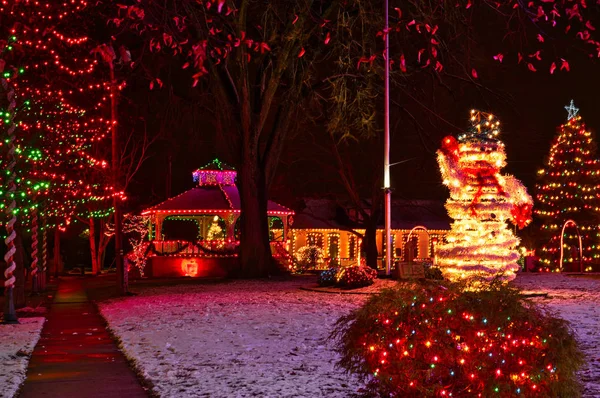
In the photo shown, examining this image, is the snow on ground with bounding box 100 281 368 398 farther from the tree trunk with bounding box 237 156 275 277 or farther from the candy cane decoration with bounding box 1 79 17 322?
the tree trunk with bounding box 237 156 275 277

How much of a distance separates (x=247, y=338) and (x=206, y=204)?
29.9 metres

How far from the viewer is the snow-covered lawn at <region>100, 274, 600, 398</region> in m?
10.0

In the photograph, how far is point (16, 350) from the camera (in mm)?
13609

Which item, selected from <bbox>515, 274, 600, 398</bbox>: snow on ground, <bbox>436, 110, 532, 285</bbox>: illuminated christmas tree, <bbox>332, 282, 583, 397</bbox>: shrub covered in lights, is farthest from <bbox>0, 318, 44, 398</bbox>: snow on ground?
<bbox>436, 110, 532, 285</bbox>: illuminated christmas tree

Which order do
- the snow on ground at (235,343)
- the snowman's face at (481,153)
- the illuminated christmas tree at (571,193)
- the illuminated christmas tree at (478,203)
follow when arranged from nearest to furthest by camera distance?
1. the snow on ground at (235,343)
2. the illuminated christmas tree at (478,203)
3. the snowman's face at (481,153)
4. the illuminated christmas tree at (571,193)

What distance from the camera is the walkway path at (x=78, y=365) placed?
33.3 ft

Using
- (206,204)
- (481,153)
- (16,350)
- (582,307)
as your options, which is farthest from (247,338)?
(206,204)

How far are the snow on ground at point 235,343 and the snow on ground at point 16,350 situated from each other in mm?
1546

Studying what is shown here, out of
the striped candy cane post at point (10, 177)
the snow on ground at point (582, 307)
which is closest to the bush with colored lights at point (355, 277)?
the snow on ground at point (582, 307)

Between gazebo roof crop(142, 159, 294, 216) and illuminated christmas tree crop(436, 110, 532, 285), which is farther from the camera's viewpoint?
gazebo roof crop(142, 159, 294, 216)

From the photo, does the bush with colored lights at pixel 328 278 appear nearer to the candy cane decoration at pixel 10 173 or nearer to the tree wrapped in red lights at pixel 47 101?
the tree wrapped in red lights at pixel 47 101

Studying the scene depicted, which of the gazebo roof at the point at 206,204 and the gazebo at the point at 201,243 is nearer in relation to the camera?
the gazebo at the point at 201,243

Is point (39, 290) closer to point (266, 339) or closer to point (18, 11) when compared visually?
point (18, 11)

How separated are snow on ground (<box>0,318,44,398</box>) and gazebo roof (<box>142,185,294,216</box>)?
24.4m
